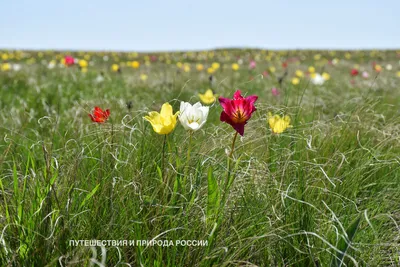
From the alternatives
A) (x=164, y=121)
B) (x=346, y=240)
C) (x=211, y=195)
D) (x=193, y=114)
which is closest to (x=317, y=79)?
(x=193, y=114)

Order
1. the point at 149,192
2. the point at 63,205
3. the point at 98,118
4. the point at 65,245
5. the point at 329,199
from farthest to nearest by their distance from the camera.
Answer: the point at 98,118 → the point at 329,199 → the point at 149,192 → the point at 63,205 → the point at 65,245

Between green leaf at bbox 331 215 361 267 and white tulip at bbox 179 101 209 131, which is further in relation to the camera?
white tulip at bbox 179 101 209 131

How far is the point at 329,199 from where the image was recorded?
2.21 meters

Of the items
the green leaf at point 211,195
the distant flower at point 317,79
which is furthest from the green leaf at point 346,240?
the distant flower at point 317,79

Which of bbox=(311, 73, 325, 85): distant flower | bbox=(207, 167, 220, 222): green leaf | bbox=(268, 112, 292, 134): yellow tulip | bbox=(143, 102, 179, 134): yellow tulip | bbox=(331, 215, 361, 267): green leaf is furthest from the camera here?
bbox=(311, 73, 325, 85): distant flower

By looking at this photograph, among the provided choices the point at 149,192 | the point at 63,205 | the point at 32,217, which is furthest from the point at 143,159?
the point at 32,217

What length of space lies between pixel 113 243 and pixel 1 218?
527mm

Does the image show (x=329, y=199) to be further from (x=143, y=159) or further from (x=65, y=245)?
(x=65, y=245)

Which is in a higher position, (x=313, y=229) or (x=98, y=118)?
(x=98, y=118)

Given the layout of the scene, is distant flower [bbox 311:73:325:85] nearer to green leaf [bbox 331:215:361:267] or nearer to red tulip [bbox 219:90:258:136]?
red tulip [bbox 219:90:258:136]

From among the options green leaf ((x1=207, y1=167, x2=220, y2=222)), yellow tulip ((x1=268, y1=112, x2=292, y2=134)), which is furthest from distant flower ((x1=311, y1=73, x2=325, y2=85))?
green leaf ((x1=207, y1=167, x2=220, y2=222))

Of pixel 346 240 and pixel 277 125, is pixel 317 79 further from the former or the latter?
pixel 346 240

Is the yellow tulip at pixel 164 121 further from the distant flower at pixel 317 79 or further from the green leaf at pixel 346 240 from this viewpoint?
the distant flower at pixel 317 79

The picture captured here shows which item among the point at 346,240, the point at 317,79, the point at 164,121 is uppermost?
the point at 164,121
